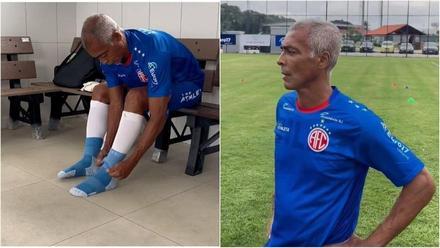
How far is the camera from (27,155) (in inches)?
129

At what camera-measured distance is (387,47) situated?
187 cm

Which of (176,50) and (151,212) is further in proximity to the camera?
(176,50)

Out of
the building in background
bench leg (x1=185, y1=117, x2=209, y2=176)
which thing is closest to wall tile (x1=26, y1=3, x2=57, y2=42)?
bench leg (x1=185, y1=117, x2=209, y2=176)

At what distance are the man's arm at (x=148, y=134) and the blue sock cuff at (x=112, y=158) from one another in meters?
0.03

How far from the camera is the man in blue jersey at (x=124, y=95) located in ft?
7.90

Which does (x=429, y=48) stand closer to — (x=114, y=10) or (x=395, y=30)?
(x=395, y=30)

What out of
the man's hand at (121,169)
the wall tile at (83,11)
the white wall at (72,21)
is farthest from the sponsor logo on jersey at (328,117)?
the wall tile at (83,11)

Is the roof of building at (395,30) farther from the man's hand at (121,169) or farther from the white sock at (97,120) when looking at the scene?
the white sock at (97,120)

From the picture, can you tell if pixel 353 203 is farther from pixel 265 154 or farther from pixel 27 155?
pixel 27 155

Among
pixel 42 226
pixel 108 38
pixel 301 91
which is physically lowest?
pixel 42 226

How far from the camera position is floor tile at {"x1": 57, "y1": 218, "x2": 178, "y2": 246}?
6.49ft

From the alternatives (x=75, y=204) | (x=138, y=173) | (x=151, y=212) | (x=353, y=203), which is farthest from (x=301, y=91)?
(x=138, y=173)

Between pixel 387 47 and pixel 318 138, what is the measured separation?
1.06 metres

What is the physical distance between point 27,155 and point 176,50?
4.52 feet
